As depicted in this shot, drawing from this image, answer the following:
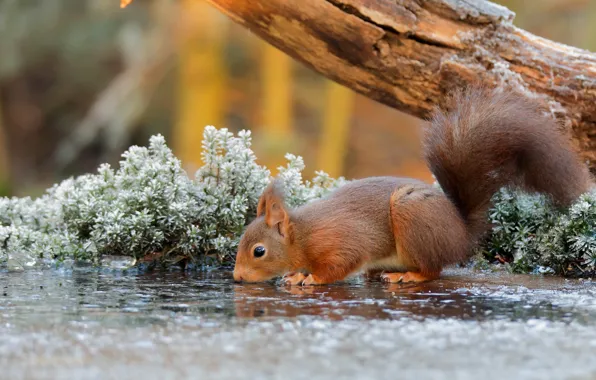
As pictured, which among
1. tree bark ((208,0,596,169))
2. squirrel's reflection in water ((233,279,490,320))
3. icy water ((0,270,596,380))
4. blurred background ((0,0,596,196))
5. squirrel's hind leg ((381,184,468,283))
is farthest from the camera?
blurred background ((0,0,596,196))

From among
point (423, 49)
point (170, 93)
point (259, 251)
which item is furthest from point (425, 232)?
point (170, 93)

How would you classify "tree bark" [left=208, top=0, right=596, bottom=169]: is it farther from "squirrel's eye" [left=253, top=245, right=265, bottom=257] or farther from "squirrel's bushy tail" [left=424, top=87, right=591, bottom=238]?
"squirrel's eye" [left=253, top=245, right=265, bottom=257]

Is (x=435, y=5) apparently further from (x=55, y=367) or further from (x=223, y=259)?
(x=55, y=367)

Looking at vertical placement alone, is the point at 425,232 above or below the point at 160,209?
below

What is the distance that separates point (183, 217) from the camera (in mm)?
3389

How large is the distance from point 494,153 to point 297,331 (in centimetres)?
136

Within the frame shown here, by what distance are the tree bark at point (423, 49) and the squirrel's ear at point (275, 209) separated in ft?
2.17

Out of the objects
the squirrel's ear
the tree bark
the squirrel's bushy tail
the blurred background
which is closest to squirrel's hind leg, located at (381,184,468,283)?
the squirrel's bushy tail

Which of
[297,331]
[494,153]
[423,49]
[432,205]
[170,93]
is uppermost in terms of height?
[170,93]

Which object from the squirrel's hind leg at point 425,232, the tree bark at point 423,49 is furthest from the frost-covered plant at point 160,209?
the squirrel's hind leg at point 425,232

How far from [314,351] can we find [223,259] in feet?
5.76

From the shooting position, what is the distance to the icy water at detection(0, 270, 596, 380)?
5.22ft

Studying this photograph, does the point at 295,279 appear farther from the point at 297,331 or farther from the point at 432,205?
the point at 297,331

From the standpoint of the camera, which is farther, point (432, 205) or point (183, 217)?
point (183, 217)
